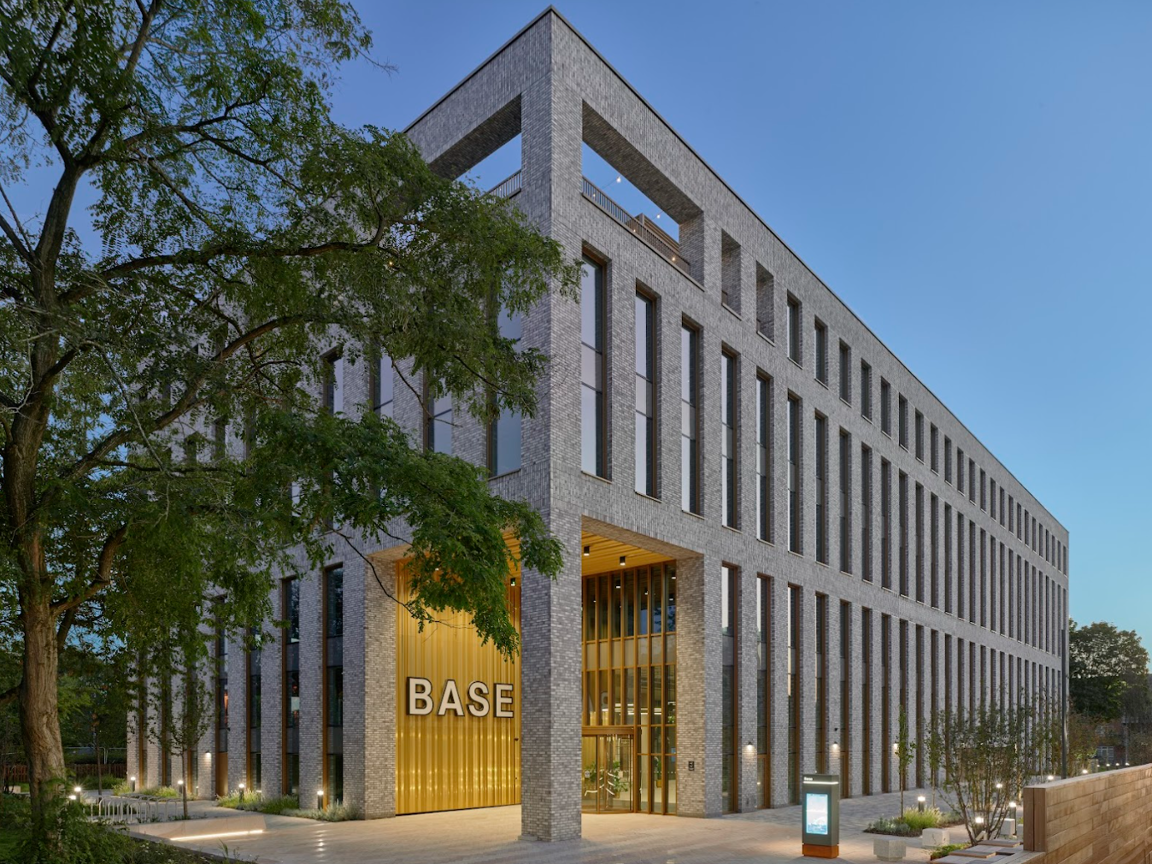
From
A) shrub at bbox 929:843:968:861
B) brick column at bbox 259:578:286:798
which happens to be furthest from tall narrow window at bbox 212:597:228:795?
shrub at bbox 929:843:968:861

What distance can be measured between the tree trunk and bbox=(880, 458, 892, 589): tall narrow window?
32560 millimetres

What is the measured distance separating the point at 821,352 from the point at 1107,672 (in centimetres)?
7425

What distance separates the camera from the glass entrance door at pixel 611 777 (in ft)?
92.0

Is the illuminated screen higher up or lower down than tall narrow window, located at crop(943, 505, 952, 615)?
lower down

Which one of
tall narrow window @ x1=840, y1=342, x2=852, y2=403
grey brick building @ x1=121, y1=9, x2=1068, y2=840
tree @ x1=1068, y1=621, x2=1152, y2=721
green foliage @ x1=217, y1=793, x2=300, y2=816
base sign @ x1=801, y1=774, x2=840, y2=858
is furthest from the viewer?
tree @ x1=1068, y1=621, x2=1152, y2=721

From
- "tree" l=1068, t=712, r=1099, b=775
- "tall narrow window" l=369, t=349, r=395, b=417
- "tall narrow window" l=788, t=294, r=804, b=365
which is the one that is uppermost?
"tall narrow window" l=788, t=294, r=804, b=365

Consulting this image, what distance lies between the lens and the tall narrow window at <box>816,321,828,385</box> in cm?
3584

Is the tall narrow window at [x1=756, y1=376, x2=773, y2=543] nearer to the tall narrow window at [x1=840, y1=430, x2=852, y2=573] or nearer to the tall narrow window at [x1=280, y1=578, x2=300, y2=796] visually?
the tall narrow window at [x1=840, y1=430, x2=852, y2=573]

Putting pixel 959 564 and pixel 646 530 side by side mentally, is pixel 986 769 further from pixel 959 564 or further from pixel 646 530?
pixel 959 564

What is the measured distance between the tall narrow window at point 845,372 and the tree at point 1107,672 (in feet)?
207

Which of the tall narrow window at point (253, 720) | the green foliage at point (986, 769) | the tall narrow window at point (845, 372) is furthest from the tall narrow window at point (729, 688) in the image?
the tall narrow window at point (253, 720)

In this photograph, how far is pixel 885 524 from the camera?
4072cm

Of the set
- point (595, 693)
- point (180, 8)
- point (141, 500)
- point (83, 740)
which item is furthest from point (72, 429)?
point (83, 740)

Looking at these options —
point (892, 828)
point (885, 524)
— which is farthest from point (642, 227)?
point (885, 524)
